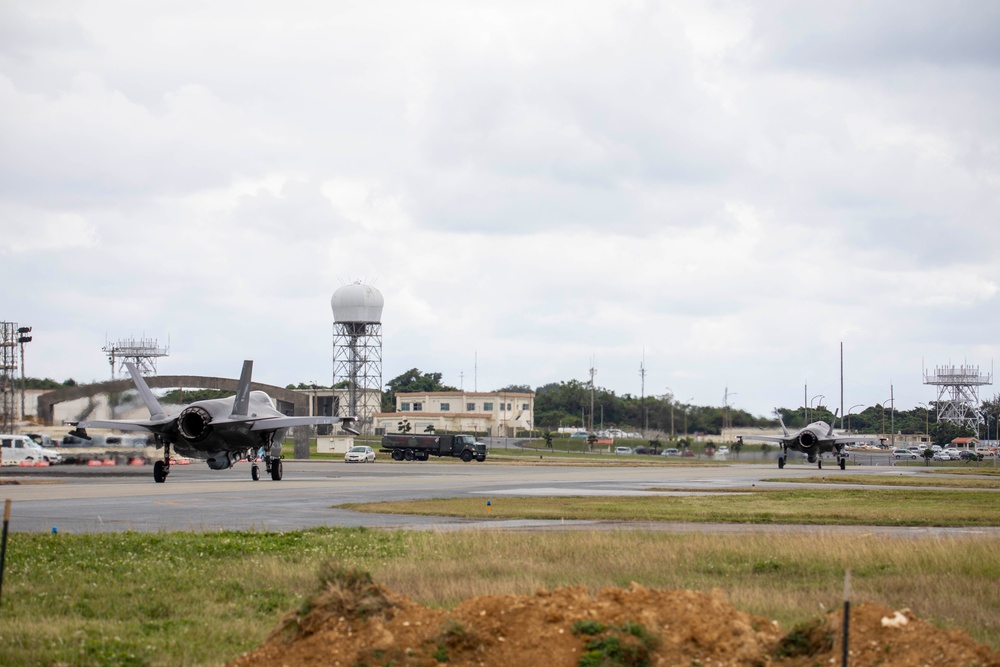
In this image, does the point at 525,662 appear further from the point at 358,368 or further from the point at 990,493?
the point at 358,368

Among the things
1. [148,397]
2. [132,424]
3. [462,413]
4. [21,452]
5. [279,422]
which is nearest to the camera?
[132,424]

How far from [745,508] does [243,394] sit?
23.2 meters

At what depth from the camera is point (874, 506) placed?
32.3 metres

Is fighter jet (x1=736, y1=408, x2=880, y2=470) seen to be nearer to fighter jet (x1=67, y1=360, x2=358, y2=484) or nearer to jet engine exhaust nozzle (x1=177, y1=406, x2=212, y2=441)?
fighter jet (x1=67, y1=360, x2=358, y2=484)

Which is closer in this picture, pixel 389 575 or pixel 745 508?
pixel 389 575

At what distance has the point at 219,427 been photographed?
4325cm

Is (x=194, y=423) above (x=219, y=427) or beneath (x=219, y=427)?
above

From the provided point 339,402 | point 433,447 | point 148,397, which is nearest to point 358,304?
point 339,402

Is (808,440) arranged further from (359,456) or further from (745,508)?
(745,508)

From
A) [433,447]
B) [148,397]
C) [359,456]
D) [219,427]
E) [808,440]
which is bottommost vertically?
[359,456]

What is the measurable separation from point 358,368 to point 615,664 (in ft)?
415

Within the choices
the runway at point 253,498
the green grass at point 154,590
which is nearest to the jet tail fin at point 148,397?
the runway at point 253,498

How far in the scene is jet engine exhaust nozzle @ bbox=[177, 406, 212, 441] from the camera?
42.8 meters

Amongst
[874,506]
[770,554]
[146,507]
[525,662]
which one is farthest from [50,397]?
[525,662]
